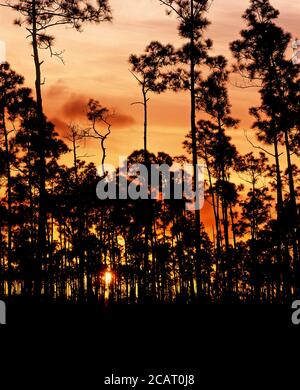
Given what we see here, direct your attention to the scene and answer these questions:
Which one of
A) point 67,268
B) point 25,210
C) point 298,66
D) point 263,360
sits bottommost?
point 263,360

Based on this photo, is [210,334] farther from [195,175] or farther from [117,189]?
[117,189]

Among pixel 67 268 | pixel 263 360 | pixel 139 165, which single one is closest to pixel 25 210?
pixel 139 165

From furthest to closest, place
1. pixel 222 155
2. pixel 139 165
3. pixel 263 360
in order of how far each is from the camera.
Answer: pixel 139 165 → pixel 222 155 → pixel 263 360

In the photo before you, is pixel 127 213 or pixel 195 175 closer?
pixel 195 175

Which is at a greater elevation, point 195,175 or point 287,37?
point 287,37

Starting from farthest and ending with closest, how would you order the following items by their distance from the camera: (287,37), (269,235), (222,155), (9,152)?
(269,235) → (222,155) → (9,152) → (287,37)

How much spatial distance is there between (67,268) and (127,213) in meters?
15.0

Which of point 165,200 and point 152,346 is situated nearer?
point 152,346

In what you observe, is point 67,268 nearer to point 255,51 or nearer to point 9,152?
point 9,152

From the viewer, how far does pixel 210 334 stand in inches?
504

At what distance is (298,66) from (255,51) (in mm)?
2139
